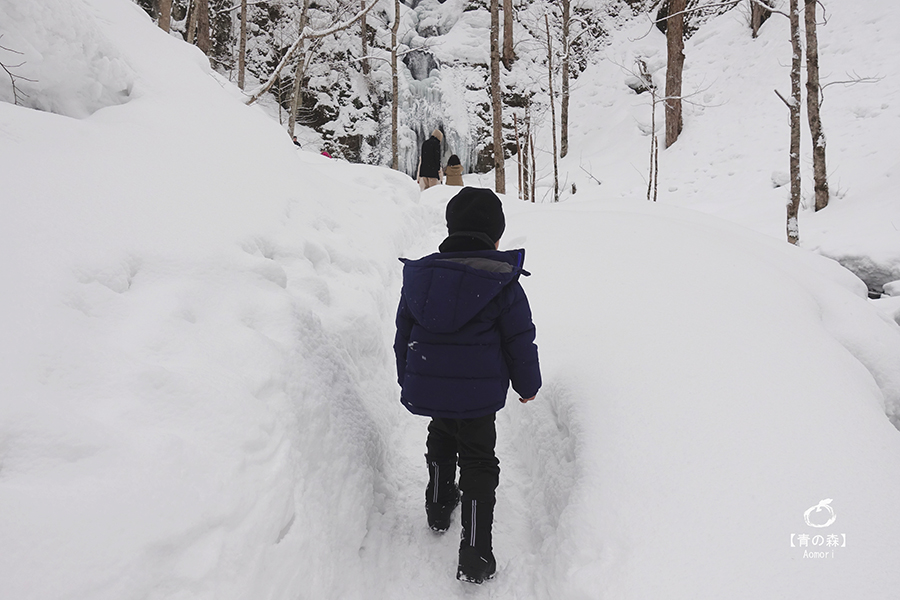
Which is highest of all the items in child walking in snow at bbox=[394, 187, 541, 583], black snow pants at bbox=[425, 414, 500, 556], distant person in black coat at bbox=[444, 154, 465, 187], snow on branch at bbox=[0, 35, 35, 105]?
snow on branch at bbox=[0, 35, 35, 105]

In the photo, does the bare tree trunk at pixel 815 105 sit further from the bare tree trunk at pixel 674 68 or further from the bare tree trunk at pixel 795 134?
the bare tree trunk at pixel 674 68

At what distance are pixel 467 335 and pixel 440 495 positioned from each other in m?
0.77

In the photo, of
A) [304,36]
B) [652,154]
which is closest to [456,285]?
[304,36]

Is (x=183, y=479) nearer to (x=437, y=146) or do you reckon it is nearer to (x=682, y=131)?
(x=437, y=146)

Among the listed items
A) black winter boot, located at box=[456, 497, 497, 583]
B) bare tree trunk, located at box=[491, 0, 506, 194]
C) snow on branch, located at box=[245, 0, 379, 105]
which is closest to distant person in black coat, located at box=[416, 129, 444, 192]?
bare tree trunk, located at box=[491, 0, 506, 194]

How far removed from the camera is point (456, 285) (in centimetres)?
162

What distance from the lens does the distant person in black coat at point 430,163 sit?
7.44 metres

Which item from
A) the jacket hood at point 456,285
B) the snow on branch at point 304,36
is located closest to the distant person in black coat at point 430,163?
the snow on branch at point 304,36

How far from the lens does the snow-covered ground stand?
43.6 inches

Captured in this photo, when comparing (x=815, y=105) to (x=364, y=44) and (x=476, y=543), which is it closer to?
(x=476, y=543)

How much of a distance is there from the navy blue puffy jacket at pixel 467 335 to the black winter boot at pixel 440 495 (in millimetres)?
359

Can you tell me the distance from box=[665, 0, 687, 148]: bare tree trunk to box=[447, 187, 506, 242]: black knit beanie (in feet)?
34.4

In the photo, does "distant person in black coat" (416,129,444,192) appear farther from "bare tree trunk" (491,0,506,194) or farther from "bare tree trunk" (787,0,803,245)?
"bare tree trunk" (787,0,803,245)

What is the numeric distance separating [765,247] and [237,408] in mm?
4102
